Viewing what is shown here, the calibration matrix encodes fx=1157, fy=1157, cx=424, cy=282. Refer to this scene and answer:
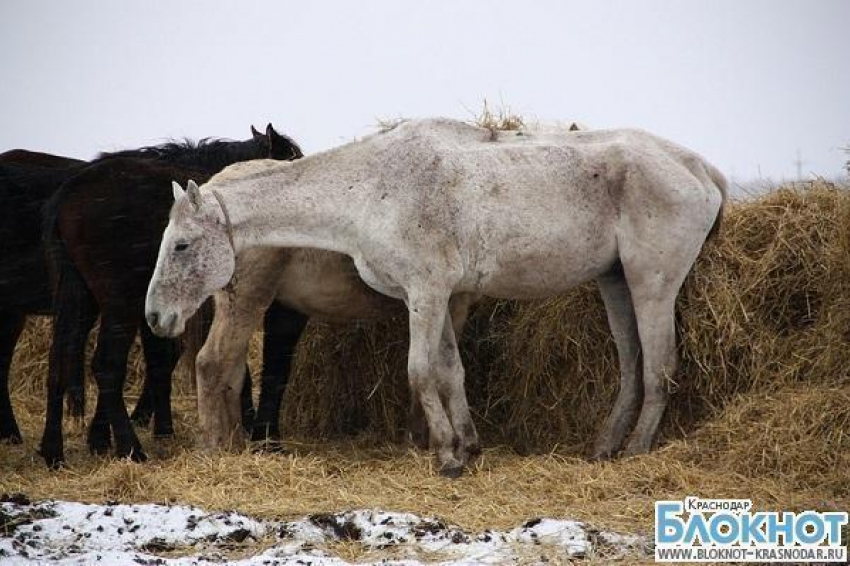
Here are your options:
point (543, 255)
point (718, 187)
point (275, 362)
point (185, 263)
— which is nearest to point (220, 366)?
point (275, 362)

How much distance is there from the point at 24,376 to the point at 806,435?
23.4 feet

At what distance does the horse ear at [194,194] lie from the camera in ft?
23.0

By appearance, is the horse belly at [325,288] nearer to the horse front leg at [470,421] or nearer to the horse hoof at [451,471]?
the horse front leg at [470,421]

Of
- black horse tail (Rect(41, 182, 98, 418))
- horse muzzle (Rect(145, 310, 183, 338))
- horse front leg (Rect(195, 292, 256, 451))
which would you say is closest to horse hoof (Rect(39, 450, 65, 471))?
black horse tail (Rect(41, 182, 98, 418))

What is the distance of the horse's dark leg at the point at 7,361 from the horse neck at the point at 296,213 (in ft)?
8.58

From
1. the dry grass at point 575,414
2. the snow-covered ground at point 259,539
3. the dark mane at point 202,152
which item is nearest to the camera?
the snow-covered ground at point 259,539

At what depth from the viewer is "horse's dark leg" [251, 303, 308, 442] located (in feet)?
27.2

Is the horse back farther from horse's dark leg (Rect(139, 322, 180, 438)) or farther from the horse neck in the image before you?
horse's dark leg (Rect(139, 322, 180, 438))

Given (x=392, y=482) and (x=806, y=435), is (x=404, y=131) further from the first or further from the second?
(x=806, y=435)

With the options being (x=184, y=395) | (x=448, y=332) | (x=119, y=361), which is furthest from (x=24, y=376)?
(x=448, y=332)

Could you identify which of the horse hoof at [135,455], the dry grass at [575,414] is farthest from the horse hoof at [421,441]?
the horse hoof at [135,455]

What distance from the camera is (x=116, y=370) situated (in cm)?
766

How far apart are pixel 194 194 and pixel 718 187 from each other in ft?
11.7

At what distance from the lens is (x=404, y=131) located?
7.66 m
